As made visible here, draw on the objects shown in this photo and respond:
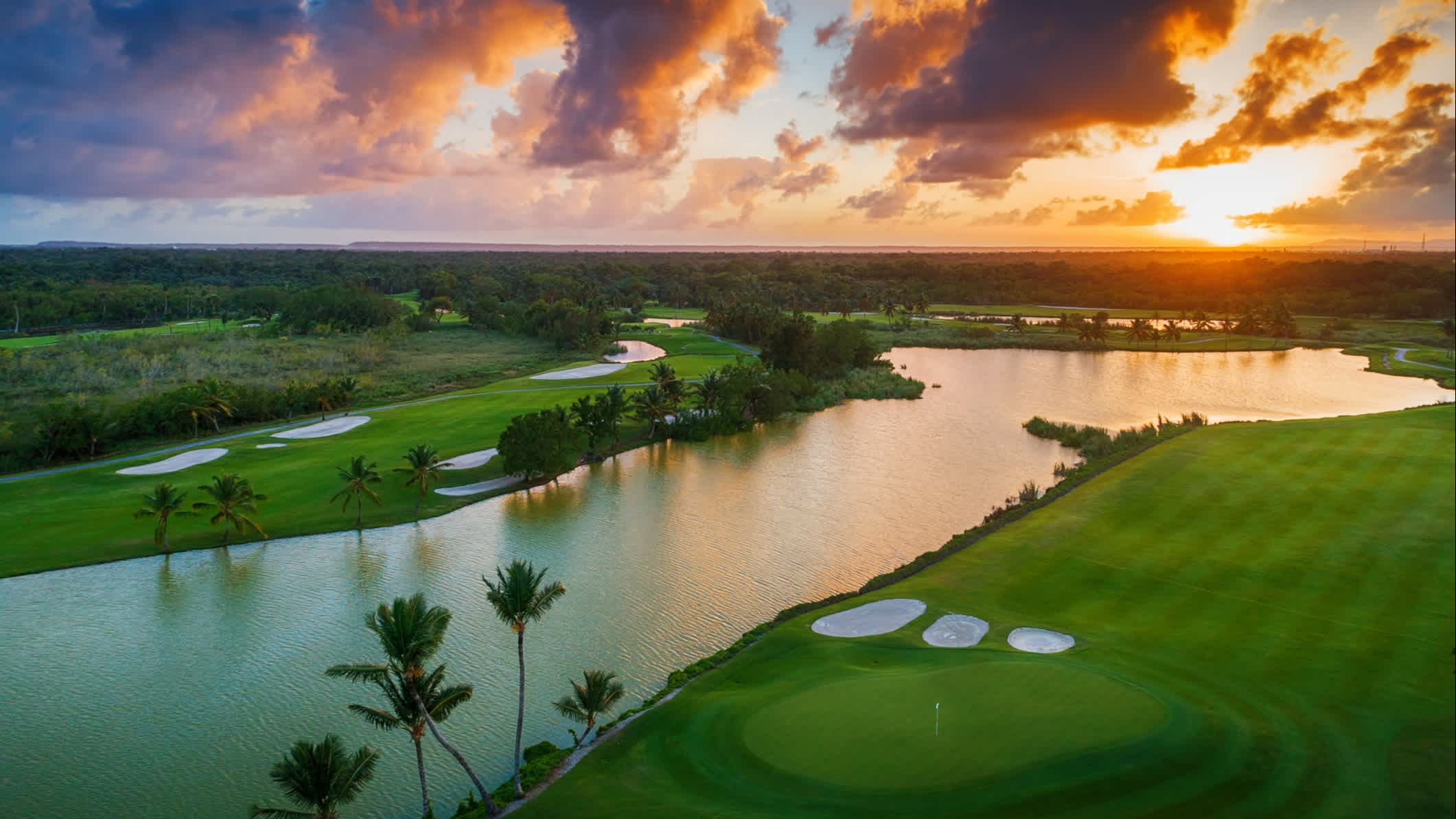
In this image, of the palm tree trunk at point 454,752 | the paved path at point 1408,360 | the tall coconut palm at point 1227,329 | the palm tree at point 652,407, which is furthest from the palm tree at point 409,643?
the tall coconut palm at point 1227,329

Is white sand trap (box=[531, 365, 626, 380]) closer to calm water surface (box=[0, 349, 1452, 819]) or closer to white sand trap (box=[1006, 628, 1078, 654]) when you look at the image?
calm water surface (box=[0, 349, 1452, 819])

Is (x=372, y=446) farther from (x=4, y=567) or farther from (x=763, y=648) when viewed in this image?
(x=763, y=648)

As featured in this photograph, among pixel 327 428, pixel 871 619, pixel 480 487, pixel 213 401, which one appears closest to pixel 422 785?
pixel 871 619

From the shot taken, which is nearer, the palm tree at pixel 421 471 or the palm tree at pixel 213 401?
the palm tree at pixel 421 471

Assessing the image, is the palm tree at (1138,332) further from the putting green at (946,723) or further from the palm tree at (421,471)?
the putting green at (946,723)

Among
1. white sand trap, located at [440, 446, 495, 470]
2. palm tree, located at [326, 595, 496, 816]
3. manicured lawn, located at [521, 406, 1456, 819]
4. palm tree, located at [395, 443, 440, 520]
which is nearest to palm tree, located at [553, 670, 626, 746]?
manicured lawn, located at [521, 406, 1456, 819]

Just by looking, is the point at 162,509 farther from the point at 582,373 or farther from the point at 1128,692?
the point at 582,373

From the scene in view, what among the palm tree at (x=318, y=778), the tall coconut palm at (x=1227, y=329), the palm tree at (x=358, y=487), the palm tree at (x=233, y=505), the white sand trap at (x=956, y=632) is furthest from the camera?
the tall coconut palm at (x=1227, y=329)
